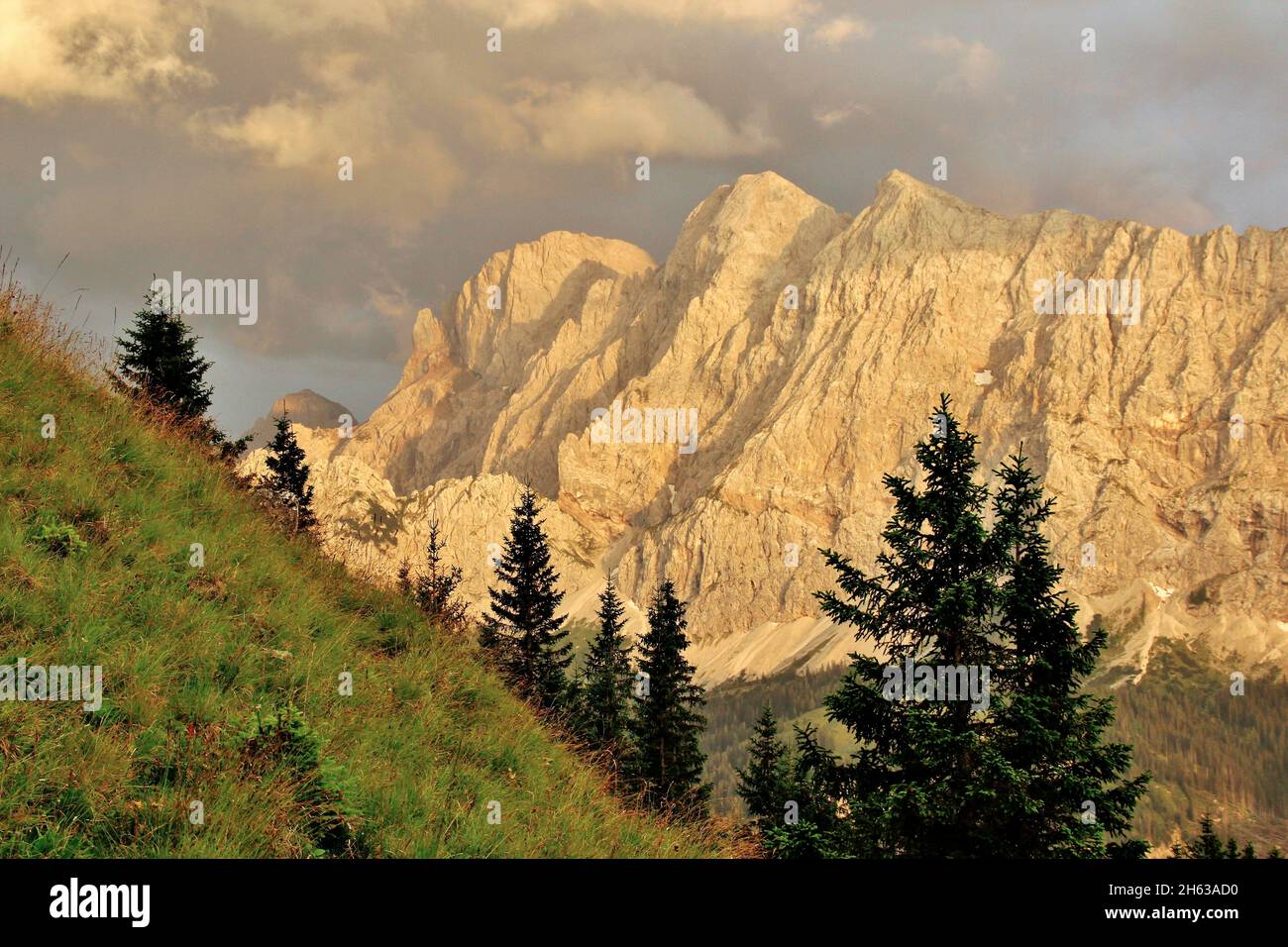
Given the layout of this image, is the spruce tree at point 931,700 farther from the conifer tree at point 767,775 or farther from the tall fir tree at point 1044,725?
the conifer tree at point 767,775

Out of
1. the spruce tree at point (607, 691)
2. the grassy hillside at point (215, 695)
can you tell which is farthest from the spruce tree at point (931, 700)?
the spruce tree at point (607, 691)

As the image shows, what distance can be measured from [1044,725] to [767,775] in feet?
102

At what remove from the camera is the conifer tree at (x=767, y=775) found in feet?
140

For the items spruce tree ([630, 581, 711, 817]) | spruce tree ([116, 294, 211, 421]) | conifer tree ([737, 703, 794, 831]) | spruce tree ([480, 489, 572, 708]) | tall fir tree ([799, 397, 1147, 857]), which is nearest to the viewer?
tall fir tree ([799, 397, 1147, 857])

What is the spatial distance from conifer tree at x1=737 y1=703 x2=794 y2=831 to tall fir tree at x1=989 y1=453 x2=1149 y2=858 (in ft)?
86.4

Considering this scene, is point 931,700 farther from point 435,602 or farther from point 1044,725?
point 435,602

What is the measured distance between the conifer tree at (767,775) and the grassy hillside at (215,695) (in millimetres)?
35554

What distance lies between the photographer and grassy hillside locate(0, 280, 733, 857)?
17.6 ft

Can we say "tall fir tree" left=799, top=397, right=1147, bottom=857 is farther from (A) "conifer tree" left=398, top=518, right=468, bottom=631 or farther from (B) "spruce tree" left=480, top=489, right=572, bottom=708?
(B) "spruce tree" left=480, top=489, right=572, bottom=708

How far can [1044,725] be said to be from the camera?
1590 cm

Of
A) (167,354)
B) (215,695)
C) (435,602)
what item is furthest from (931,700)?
(167,354)

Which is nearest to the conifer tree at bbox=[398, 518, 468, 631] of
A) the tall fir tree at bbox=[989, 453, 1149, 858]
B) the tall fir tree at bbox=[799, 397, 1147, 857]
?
the tall fir tree at bbox=[799, 397, 1147, 857]

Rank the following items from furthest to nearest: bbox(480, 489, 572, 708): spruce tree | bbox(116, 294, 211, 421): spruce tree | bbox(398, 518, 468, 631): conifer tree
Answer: bbox(480, 489, 572, 708): spruce tree, bbox(116, 294, 211, 421): spruce tree, bbox(398, 518, 468, 631): conifer tree
